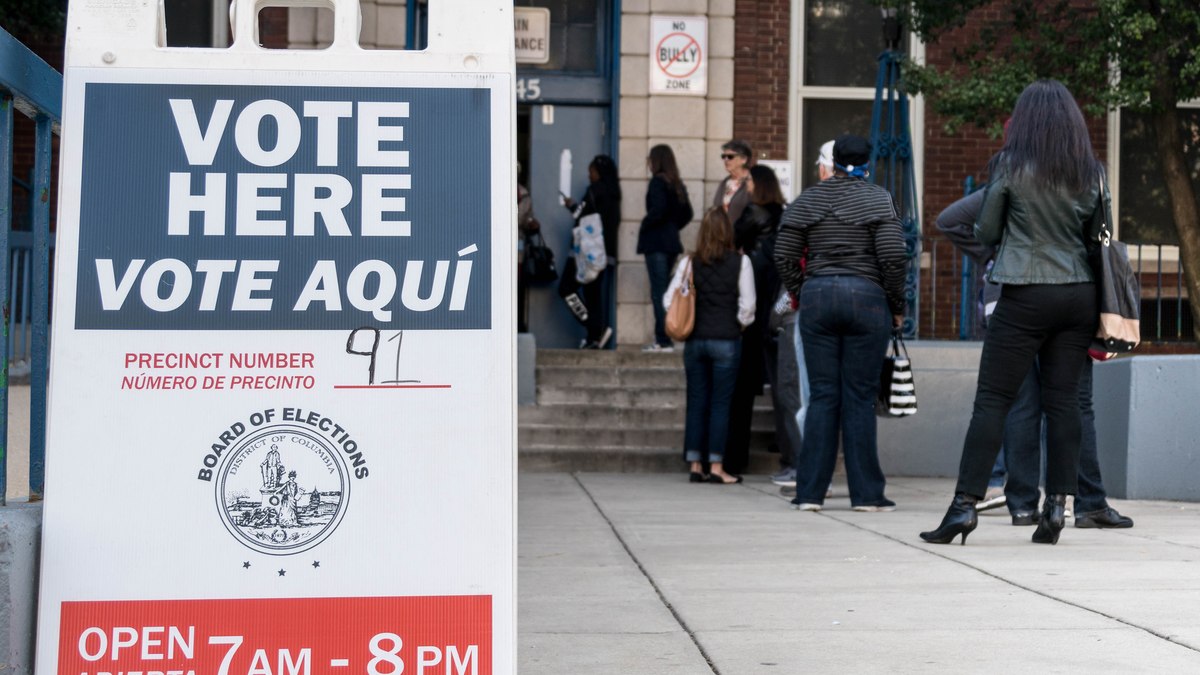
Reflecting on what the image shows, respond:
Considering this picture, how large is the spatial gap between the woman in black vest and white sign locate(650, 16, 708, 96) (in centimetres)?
411

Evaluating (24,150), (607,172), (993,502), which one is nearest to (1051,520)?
(993,502)

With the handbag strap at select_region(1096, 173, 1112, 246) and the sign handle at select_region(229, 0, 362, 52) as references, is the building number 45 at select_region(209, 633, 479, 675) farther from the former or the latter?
the handbag strap at select_region(1096, 173, 1112, 246)

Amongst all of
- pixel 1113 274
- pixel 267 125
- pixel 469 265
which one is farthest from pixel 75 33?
pixel 1113 274

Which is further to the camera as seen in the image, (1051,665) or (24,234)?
(24,234)

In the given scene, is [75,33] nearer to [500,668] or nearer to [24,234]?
[500,668]

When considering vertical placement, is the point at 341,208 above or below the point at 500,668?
above

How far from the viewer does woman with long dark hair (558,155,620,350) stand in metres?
13.5

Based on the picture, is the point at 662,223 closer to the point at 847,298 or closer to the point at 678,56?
the point at 678,56

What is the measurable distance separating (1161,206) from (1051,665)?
38.7ft

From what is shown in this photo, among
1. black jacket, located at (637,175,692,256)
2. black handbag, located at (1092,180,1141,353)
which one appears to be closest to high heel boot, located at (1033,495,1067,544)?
black handbag, located at (1092,180,1141,353)

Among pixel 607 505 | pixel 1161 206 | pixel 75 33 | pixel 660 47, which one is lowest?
pixel 607 505

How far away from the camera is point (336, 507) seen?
113 inches

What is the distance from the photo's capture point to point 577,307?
1385 cm

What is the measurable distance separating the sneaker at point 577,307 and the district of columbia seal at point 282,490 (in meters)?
11.0
